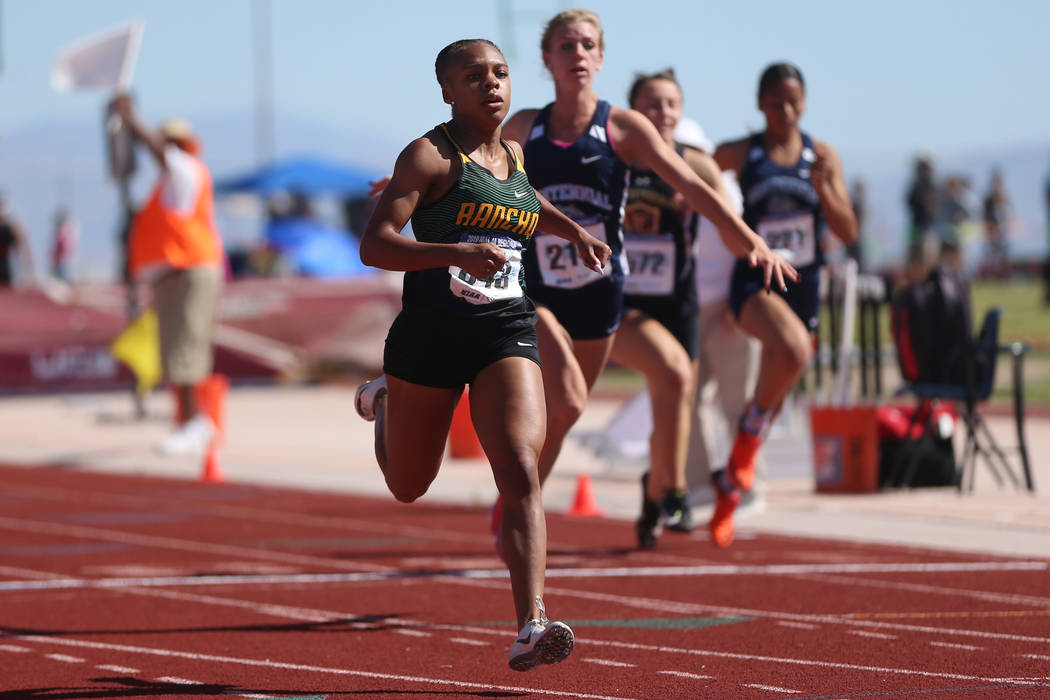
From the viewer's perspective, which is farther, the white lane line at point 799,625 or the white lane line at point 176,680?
the white lane line at point 799,625

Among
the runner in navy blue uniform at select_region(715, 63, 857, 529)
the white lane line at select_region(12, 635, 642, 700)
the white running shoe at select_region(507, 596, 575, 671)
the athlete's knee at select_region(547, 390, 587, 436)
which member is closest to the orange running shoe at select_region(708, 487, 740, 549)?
the runner in navy blue uniform at select_region(715, 63, 857, 529)

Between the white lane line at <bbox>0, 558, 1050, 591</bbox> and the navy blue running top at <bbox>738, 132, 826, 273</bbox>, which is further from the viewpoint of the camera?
the navy blue running top at <bbox>738, 132, 826, 273</bbox>

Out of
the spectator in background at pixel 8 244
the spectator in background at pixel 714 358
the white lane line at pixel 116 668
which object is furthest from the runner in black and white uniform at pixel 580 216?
the spectator in background at pixel 8 244

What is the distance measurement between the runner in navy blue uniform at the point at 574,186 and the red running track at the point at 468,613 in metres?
0.81

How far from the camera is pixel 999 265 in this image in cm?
3938

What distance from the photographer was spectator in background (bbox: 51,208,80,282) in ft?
106

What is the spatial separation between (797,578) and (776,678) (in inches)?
86.7

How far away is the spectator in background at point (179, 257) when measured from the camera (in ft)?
42.7

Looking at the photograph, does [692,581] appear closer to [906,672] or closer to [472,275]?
[906,672]

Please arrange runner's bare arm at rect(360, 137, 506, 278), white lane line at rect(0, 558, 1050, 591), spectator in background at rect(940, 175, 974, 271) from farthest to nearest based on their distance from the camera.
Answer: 1. spectator in background at rect(940, 175, 974, 271)
2. white lane line at rect(0, 558, 1050, 591)
3. runner's bare arm at rect(360, 137, 506, 278)

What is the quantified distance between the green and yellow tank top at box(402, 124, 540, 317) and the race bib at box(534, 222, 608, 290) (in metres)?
1.75

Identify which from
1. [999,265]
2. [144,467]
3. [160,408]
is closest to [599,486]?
[144,467]

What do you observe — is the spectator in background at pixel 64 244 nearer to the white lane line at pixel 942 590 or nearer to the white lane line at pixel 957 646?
the white lane line at pixel 942 590

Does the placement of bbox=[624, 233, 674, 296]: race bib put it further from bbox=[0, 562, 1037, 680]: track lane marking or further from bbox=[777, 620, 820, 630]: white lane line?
bbox=[777, 620, 820, 630]: white lane line
